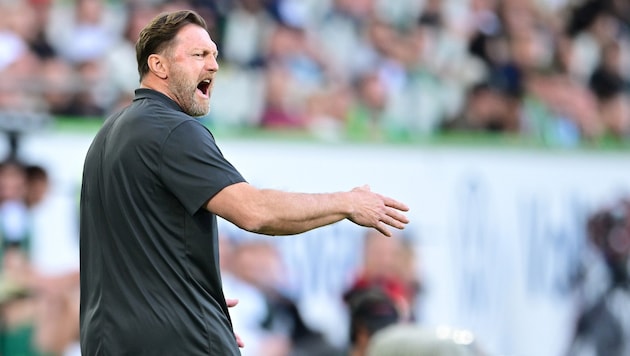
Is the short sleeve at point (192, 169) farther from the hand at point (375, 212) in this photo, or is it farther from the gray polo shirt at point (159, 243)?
the hand at point (375, 212)

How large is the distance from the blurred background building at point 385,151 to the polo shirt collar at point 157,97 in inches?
189

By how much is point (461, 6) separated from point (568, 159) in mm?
2116

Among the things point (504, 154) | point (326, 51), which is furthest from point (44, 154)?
point (504, 154)

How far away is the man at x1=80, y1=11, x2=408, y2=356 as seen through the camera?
14.4 ft

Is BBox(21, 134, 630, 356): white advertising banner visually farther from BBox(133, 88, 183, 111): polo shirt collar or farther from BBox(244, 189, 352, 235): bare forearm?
BBox(244, 189, 352, 235): bare forearm

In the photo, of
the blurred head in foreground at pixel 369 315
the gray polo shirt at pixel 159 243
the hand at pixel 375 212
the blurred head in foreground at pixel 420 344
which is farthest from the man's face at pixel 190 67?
the blurred head in foreground at pixel 369 315

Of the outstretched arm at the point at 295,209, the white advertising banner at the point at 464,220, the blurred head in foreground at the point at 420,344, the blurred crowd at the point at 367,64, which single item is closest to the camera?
the outstretched arm at the point at 295,209

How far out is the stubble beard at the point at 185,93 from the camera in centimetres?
470

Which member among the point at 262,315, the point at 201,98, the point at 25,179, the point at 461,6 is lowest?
the point at 262,315

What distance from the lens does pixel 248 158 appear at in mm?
10930

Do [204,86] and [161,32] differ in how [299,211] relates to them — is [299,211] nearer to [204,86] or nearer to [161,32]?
[204,86]

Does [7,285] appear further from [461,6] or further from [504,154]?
[461,6]

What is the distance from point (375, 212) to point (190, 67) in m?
0.88

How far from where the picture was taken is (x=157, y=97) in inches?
184
